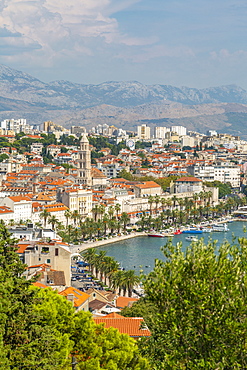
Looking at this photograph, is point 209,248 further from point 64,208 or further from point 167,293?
point 64,208

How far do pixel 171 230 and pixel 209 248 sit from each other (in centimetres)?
4755

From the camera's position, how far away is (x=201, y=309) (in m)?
10.0

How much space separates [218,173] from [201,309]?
3290 inches

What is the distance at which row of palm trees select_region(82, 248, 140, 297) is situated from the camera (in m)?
30.8

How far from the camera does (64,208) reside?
186 ft

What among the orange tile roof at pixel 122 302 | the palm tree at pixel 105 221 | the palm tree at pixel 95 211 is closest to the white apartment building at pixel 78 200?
the palm tree at pixel 95 211

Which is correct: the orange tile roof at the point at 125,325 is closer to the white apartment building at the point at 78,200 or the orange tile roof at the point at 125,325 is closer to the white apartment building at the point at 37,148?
the white apartment building at the point at 78,200

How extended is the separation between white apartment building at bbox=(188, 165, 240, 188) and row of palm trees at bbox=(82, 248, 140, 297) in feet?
176

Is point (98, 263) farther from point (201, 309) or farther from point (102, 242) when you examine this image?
point (201, 309)

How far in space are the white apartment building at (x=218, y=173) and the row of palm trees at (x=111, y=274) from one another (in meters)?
53.6

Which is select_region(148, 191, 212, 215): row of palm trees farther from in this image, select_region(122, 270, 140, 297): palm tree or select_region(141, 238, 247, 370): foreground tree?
select_region(141, 238, 247, 370): foreground tree

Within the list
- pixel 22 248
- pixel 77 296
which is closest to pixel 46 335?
pixel 77 296

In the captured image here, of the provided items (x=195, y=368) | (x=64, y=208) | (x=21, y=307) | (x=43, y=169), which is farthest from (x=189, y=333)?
(x=43, y=169)

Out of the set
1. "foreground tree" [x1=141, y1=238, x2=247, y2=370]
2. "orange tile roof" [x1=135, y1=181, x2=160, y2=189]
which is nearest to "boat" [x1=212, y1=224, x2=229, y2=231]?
"orange tile roof" [x1=135, y1=181, x2=160, y2=189]
